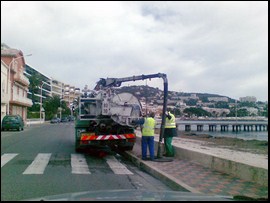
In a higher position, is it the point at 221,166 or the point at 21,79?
the point at 21,79

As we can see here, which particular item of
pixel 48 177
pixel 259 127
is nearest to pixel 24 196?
pixel 48 177

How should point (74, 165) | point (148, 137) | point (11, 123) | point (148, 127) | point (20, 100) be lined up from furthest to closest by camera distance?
point (20, 100)
point (11, 123)
point (148, 127)
point (148, 137)
point (74, 165)

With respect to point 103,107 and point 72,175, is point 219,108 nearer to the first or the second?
point 103,107

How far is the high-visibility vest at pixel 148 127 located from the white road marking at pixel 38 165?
3293mm

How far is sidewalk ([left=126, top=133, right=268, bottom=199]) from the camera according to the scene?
7.38 metres

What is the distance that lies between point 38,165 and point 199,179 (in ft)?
16.8

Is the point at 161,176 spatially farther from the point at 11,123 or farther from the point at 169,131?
the point at 11,123

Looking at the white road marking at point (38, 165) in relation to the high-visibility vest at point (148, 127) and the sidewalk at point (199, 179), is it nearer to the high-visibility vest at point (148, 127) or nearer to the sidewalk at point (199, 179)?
the sidewalk at point (199, 179)

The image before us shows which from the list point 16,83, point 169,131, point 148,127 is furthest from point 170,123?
point 16,83

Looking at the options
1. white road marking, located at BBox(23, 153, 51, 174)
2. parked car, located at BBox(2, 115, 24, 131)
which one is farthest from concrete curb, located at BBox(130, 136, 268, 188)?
parked car, located at BBox(2, 115, 24, 131)

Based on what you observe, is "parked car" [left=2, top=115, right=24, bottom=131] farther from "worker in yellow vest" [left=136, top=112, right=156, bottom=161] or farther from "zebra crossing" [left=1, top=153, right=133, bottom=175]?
"worker in yellow vest" [left=136, top=112, right=156, bottom=161]

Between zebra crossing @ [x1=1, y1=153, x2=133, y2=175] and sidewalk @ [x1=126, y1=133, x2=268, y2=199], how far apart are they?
30.2 inches

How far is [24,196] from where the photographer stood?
717 cm

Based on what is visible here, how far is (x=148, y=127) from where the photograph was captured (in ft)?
41.8
